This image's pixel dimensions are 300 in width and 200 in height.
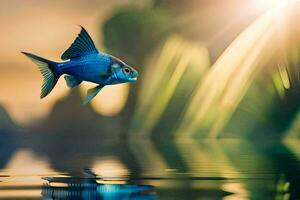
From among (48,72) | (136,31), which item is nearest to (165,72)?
(136,31)

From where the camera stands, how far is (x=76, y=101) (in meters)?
5.17

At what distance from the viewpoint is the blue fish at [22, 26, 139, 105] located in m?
3.36

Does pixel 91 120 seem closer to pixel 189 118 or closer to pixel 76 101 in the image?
pixel 76 101

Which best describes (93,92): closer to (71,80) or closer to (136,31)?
(71,80)

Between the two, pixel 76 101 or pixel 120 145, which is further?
pixel 76 101

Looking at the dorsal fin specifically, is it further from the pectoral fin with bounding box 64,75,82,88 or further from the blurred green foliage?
the blurred green foliage

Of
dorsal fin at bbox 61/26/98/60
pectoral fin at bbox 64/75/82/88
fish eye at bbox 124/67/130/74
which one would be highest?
dorsal fin at bbox 61/26/98/60

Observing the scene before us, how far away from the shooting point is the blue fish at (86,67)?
132 inches

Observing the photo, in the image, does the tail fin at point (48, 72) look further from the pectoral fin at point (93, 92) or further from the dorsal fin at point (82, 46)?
the pectoral fin at point (93, 92)

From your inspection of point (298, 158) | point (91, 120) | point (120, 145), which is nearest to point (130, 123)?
point (91, 120)

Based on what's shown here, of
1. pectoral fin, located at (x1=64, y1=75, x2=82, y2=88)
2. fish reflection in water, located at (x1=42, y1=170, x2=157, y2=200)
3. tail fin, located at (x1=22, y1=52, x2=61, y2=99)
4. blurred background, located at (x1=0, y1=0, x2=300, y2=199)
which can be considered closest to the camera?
fish reflection in water, located at (x1=42, y1=170, x2=157, y2=200)

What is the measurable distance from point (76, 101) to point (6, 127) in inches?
23.4

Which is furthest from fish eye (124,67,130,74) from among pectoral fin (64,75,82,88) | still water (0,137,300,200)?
still water (0,137,300,200)

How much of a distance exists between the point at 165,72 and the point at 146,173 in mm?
2642
